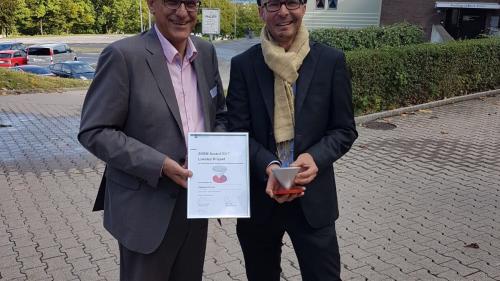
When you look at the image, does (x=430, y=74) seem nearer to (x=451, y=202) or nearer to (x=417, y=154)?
(x=417, y=154)

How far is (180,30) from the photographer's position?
6.99 ft

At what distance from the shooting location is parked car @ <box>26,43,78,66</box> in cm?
3164

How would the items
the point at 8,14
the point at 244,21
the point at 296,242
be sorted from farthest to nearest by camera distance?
the point at 244,21
the point at 8,14
the point at 296,242

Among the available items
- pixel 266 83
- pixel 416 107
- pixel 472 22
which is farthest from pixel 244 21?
pixel 266 83

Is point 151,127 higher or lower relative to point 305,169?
higher

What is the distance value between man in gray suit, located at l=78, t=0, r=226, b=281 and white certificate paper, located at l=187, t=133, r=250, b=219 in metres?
0.08

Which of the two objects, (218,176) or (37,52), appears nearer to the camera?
(218,176)

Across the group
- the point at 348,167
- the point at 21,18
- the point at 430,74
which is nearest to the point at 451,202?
the point at 348,167

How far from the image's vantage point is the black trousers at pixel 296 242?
2441 millimetres

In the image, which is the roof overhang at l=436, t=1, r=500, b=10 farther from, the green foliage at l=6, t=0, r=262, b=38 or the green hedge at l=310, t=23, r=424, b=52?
the green foliage at l=6, t=0, r=262, b=38

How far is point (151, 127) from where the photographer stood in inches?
82.8

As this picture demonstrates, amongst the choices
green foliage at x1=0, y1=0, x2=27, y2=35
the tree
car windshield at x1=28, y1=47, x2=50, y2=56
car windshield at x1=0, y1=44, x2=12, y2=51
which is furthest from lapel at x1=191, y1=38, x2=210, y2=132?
green foliage at x1=0, y1=0, x2=27, y2=35

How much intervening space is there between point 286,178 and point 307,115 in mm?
407

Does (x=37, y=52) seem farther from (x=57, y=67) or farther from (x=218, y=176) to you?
Result: (x=218, y=176)
